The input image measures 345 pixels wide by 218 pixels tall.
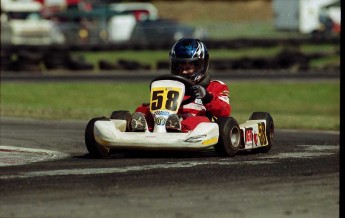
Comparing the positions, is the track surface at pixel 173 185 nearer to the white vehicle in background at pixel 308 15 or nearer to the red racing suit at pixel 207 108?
the red racing suit at pixel 207 108

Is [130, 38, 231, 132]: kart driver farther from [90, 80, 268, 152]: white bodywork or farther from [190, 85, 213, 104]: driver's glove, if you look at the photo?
[90, 80, 268, 152]: white bodywork

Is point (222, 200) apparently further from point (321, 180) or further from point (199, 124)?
point (199, 124)

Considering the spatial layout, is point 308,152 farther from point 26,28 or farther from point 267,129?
point 26,28

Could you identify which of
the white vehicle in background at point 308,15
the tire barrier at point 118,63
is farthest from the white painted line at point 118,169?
the white vehicle in background at point 308,15

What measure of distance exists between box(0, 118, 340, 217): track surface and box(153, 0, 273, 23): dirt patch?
180 feet

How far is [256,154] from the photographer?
10.1m

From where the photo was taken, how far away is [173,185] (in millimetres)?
7199

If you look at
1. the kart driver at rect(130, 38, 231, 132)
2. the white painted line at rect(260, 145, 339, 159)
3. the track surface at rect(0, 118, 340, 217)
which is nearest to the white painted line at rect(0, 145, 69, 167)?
the track surface at rect(0, 118, 340, 217)

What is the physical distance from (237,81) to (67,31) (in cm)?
1634

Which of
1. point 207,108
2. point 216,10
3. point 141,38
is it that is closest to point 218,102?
point 207,108

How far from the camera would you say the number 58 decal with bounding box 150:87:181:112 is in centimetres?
962

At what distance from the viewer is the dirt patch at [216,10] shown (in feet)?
214

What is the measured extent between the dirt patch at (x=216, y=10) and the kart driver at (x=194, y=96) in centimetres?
5374

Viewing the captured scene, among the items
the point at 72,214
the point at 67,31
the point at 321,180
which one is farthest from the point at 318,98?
the point at 67,31
